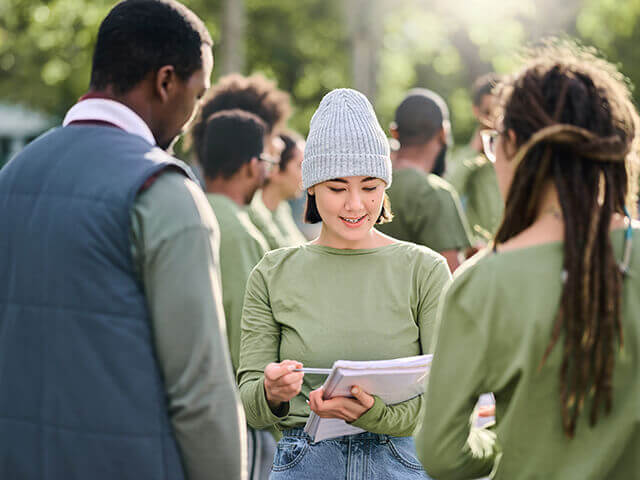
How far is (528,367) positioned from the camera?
2.03 metres

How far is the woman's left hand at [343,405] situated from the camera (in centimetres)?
272

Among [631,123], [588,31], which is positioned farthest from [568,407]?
[588,31]

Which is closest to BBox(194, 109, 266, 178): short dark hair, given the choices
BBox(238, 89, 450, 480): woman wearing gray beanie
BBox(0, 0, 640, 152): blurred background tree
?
BBox(238, 89, 450, 480): woman wearing gray beanie

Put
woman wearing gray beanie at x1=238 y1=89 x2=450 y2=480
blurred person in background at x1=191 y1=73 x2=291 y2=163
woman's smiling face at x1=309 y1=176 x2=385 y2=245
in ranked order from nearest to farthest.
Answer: woman wearing gray beanie at x1=238 y1=89 x2=450 y2=480, woman's smiling face at x1=309 y1=176 x2=385 y2=245, blurred person in background at x1=191 y1=73 x2=291 y2=163

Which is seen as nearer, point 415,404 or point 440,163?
point 415,404

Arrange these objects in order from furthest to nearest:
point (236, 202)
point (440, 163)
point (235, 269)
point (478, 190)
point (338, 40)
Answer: point (338, 40) < point (478, 190) < point (440, 163) < point (236, 202) < point (235, 269)

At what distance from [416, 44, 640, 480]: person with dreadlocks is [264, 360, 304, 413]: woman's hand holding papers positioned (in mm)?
670

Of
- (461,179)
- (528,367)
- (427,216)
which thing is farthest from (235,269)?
(461,179)

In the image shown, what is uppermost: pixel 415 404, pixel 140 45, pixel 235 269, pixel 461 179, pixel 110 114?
pixel 140 45

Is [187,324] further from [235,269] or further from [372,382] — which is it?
[235,269]

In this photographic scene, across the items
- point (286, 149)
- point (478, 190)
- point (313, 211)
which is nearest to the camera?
point (313, 211)

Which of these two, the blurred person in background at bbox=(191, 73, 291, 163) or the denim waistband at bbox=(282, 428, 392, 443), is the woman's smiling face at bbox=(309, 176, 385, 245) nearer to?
the denim waistband at bbox=(282, 428, 392, 443)

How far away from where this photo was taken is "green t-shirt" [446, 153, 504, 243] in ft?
20.7

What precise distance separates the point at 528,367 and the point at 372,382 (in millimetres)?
759
